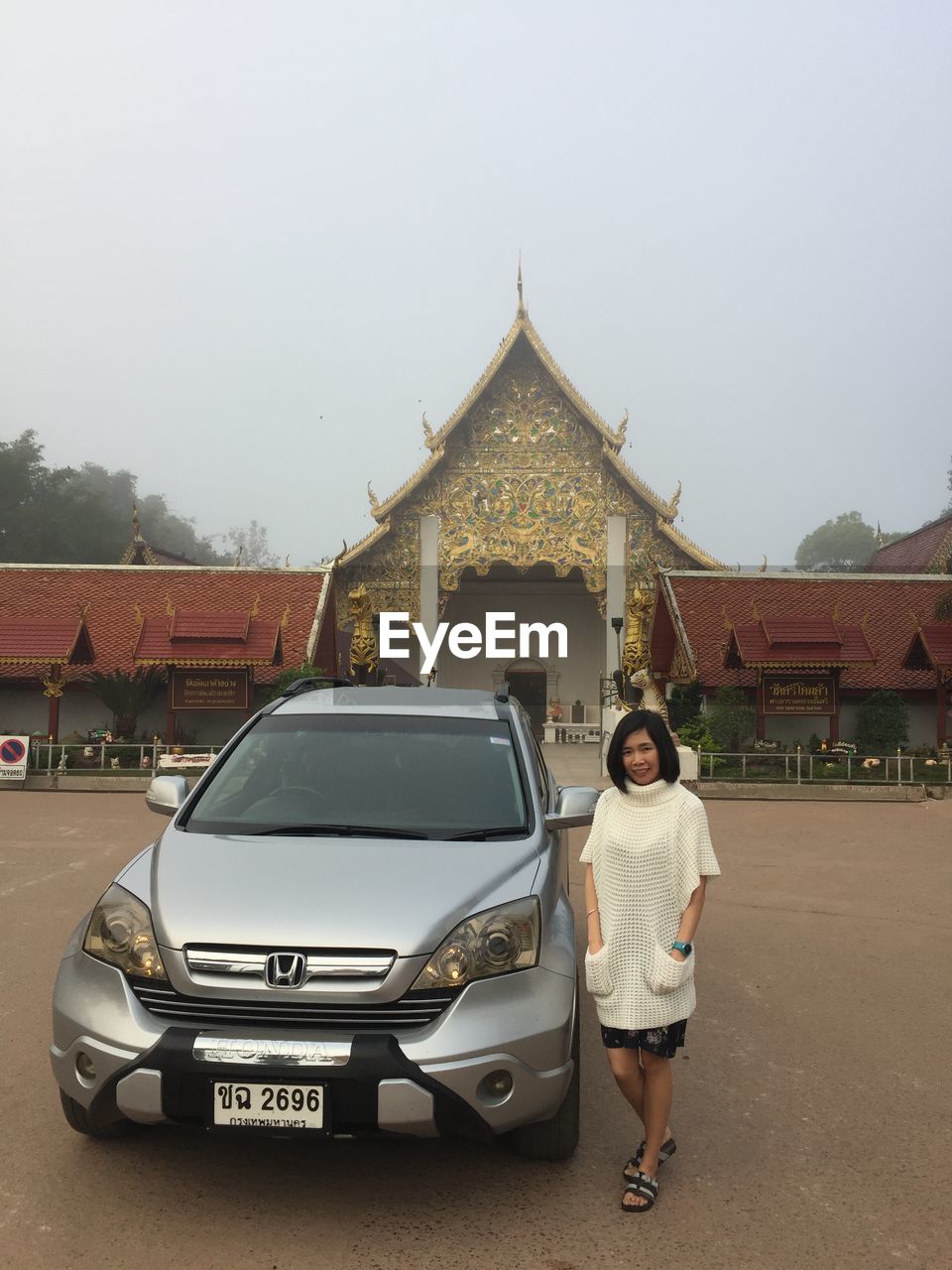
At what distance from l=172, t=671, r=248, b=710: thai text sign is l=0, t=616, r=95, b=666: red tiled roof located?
1827 mm

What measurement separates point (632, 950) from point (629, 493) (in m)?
23.5

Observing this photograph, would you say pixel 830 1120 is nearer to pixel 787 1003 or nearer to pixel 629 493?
pixel 787 1003

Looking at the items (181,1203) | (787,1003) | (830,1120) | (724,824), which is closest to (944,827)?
(724,824)

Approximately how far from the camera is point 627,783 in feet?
9.55

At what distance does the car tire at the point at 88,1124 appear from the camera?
289 centimetres

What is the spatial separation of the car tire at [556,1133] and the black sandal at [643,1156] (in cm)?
18

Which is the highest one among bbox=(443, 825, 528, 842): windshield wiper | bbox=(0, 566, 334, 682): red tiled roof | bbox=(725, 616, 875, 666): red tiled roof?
bbox=(0, 566, 334, 682): red tiled roof

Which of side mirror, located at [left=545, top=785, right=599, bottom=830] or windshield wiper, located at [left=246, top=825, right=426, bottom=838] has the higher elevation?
side mirror, located at [left=545, top=785, right=599, bottom=830]

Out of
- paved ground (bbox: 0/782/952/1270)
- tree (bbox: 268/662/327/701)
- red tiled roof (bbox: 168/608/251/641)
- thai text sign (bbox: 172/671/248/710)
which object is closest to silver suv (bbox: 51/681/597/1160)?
paved ground (bbox: 0/782/952/1270)

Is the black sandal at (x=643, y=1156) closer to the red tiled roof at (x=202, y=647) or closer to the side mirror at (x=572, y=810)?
the side mirror at (x=572, y=810)

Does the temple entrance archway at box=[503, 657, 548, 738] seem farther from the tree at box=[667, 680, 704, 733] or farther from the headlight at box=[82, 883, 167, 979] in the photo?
the headlight at box=[82, 883, 167, 979]

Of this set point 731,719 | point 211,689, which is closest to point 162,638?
point 211,689

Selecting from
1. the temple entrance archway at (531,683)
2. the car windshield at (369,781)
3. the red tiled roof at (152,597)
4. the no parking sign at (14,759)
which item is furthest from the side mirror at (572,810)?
the temple entrance archway at (531,683)

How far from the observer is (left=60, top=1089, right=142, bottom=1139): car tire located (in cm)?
289
